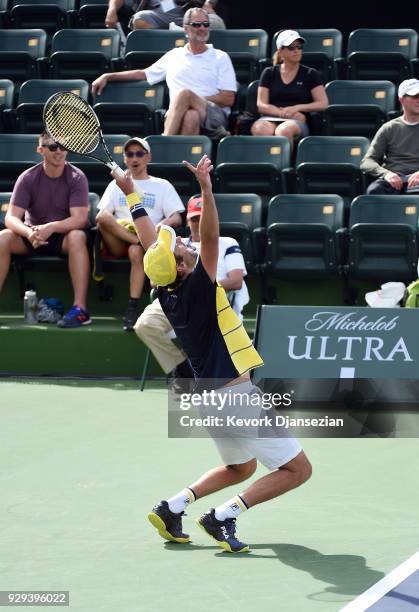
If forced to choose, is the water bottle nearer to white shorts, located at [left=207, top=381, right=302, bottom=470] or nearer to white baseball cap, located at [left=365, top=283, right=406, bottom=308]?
white baseball cap, located at [left=365, top=283, right=406, bottom=308]

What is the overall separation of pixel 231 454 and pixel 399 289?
4091 mm

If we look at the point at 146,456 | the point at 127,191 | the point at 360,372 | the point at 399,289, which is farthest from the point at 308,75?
the point at 127,191

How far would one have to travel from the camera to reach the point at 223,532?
6125mm

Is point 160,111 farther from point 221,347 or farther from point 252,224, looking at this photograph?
point 221,347

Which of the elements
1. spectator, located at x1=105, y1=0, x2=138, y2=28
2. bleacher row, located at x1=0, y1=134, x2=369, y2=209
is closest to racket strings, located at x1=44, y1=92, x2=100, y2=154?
bleacher row, located at x1=0, y1=134, x2=369, y2=209

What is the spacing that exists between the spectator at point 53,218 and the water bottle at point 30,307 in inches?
11.6

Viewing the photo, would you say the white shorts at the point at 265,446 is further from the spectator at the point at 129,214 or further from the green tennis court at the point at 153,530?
the spectator at the point at 129,214

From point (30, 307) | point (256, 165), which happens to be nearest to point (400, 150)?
point (256, 165)

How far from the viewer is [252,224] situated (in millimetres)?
11039

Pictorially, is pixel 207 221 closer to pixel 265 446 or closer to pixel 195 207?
pixel 265 446

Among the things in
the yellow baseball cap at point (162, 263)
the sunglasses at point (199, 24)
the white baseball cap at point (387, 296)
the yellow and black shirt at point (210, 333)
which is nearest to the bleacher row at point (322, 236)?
the white baseball cap at point (387, 296)

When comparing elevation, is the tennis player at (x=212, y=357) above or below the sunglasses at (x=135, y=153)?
below

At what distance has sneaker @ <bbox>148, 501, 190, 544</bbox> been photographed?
621 centimetres

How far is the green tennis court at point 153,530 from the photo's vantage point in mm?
5477
